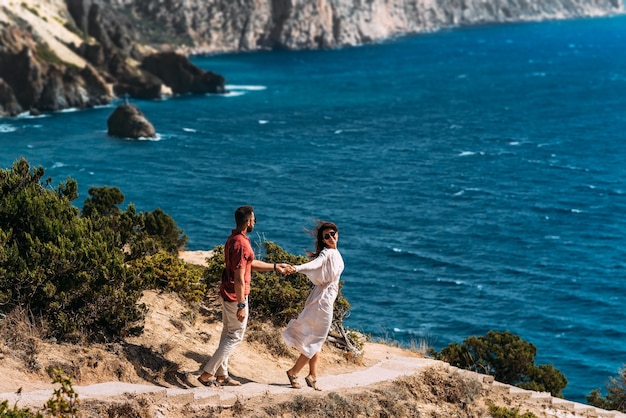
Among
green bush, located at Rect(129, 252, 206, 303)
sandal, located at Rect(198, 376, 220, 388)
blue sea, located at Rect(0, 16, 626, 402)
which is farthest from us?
blue sea, located at Rect(0, 16, 626, 402)

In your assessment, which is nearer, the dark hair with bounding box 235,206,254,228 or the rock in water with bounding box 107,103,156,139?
the dark hair with bounding box 235,206,254,228

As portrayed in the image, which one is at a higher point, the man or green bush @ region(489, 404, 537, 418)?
the man

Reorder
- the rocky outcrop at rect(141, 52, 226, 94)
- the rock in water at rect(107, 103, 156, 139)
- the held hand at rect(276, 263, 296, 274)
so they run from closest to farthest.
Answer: the held hand at rect(276, 263, 296, 274) → the rock in water at rect(107, 103, 156, 139) → the rocky outcrop at rect(141, 52, 226, 94)

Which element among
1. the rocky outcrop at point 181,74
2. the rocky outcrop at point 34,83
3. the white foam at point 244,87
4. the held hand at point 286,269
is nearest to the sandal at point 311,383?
the held hand at point 286,269

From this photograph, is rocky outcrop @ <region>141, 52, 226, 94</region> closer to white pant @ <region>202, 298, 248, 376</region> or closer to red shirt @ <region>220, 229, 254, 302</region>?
white pant @ <region>202, 298, 248, 376</region>

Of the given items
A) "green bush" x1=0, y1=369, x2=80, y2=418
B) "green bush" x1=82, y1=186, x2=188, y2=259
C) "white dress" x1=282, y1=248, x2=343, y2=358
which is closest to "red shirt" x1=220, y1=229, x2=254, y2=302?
"white dress" x1=282, y1=248, x2=343, y2=358

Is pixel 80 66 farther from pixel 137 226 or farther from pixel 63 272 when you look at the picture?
pixel 63 272

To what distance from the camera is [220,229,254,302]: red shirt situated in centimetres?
1512

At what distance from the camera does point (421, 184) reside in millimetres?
78000

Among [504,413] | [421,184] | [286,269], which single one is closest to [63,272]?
[286,269]

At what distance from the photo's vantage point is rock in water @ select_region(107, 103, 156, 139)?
9606 cm

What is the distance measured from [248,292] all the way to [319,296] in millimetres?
1279

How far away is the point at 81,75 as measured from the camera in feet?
392

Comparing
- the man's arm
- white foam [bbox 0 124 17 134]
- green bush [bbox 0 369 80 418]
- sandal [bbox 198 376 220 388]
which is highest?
the man's arm
